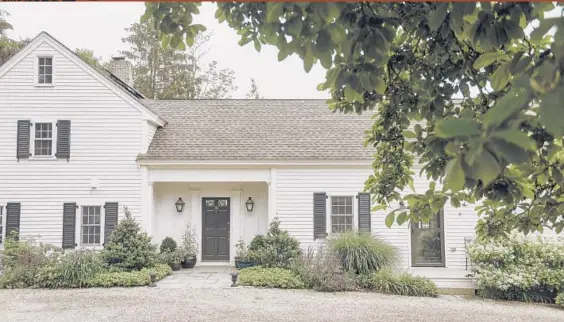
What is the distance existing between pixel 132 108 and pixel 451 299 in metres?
9.97

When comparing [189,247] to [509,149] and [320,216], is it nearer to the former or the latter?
[320,216]

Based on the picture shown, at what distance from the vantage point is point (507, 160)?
101 cm

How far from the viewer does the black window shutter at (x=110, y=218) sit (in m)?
12.1

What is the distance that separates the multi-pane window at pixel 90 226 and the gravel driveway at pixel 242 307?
9.41 feet

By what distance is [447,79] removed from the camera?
2871mm

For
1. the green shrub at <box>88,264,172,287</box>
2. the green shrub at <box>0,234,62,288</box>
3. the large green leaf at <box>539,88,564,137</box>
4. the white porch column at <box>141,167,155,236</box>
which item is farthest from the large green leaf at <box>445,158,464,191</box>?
the white porch column at <box>141,167,155,236</box>

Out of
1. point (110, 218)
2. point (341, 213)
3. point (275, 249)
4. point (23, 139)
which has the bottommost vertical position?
point (275, 249)

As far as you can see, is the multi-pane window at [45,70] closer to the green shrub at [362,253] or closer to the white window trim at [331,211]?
the white window trim at [331,211]

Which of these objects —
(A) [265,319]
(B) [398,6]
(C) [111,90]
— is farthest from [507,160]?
(C) [111,90]

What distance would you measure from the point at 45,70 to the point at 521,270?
547 inches

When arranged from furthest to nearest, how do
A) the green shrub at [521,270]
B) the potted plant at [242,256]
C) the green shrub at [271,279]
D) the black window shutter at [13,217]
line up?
the black window shutter at [13,217], the potted plant at [242,256], the green shrub at [271,279], the green shrub at [521,270]

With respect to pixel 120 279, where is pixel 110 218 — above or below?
above

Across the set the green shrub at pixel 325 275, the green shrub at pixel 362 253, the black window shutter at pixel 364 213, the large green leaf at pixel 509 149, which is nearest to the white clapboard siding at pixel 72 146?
the green shrub at pixel 325 275

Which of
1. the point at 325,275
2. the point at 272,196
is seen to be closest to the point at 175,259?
the point at 272,196
